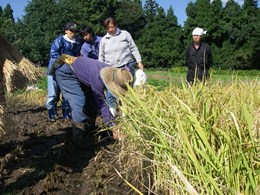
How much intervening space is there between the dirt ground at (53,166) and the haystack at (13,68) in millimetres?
272

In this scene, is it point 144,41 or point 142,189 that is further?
point 144,41

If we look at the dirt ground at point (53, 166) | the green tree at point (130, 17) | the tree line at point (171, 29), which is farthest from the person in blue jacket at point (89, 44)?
the green tree at point (130, 17)

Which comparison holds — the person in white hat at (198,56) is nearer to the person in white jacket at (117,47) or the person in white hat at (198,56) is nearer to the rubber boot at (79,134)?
the person in white jacket at (117,47)

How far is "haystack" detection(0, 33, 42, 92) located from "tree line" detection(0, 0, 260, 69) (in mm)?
37607

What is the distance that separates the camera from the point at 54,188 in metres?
3.09

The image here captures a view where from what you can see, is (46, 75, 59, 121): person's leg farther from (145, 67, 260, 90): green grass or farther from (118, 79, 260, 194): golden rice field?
(118, 79, 260, 194): golden rice field

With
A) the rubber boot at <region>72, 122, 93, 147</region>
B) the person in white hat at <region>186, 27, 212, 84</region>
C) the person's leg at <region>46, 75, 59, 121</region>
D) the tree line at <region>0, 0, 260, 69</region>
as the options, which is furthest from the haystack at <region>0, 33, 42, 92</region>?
the tree line at <region>0, 0, 260, 69</region>

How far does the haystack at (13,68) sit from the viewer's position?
3061 millimetres

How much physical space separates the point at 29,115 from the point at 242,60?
37.1 metres

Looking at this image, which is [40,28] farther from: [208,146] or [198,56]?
[208,146]

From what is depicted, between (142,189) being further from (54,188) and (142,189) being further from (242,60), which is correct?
(242,60)

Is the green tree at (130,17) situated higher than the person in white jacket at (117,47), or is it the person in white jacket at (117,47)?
the green tree at (130,17)

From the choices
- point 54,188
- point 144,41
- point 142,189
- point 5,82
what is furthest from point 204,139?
point 144,41

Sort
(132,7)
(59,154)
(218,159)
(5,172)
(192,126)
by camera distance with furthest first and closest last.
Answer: (132,7), (59,154), (5,172), (192,126), (218,159)
